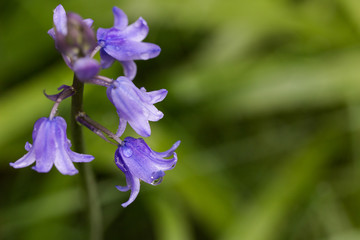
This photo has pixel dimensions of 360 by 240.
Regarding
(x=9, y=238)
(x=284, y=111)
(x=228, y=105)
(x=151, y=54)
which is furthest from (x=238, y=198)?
(x=151, y=54)

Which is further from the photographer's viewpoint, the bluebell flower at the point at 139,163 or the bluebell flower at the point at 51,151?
the bluebell flower at the point at 139,163

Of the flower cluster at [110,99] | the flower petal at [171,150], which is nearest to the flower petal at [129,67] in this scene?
the flower cluster at [110,99]

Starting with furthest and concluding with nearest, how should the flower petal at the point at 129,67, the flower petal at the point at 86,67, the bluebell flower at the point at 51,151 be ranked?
the flower petal at the point at 129,67
the bluebell flower at the point at 51,151
the flower petal at the point at 86,67

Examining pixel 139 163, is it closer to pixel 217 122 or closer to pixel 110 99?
pixel 110 99

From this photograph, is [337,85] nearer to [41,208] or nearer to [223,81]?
[223,81]

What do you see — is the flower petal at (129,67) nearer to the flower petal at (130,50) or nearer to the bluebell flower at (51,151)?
the flower petal at (130,50)
